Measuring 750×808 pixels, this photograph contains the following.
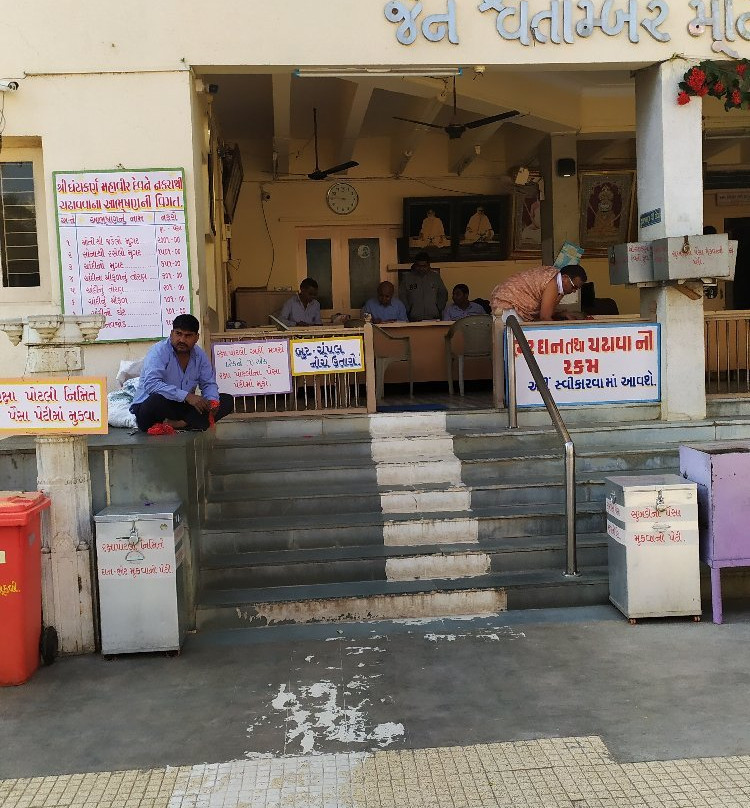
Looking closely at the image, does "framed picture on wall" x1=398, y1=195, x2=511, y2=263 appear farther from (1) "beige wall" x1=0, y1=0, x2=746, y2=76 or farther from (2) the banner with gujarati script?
(2) the banner with gujarati script

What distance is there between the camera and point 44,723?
4270 mm

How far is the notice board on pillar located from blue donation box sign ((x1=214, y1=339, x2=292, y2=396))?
62cm

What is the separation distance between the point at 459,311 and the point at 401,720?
767 centimetres

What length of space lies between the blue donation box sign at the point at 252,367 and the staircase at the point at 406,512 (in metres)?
0.30

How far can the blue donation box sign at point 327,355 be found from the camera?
7.64 meters

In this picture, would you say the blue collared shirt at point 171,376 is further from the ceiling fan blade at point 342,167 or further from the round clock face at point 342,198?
the round clock face at point 342,198

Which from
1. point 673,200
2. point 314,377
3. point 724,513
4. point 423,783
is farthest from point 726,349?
point 423,783

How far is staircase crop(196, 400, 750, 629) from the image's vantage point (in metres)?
5.77

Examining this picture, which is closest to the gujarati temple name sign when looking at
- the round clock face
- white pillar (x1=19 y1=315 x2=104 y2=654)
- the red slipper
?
the red slipper

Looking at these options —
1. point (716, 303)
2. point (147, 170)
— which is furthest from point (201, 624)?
point (716, 303)

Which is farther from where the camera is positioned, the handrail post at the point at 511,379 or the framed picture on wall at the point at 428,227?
the framed picture on wall at the point at 428,227

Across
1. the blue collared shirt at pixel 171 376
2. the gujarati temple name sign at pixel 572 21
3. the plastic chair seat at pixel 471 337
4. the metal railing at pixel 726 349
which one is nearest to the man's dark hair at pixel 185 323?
the blue collared shirt at pixel 171 376

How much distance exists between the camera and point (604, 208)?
12.1 metres

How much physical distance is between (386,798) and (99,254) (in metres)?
5.11
